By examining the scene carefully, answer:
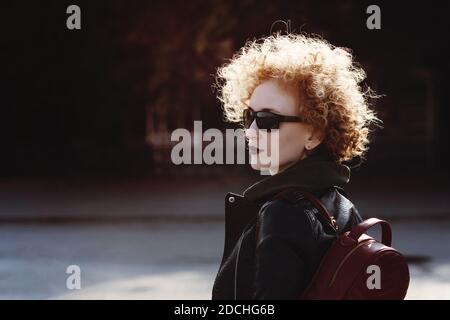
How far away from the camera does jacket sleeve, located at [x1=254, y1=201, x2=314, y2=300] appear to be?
1896mm

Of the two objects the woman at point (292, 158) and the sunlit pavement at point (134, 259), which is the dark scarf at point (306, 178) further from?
the sunlit pavement at point (134, 259)

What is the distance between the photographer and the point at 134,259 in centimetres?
1002

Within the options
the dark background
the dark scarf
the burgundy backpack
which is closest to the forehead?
the dark scarf

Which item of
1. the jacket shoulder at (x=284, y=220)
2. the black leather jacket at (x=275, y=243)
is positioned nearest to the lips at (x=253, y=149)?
the black leather jacket at (x=275, y=243)

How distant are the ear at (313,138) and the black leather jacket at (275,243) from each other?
8 cm

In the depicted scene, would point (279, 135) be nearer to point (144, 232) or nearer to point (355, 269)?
point (355, 269)

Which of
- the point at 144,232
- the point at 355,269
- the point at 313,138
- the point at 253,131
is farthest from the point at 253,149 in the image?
the point at 144,232

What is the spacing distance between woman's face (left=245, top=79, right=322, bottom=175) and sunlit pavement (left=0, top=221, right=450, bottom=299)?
5620 mm

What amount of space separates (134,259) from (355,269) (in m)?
8.22

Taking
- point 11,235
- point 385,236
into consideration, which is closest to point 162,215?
point 11,235

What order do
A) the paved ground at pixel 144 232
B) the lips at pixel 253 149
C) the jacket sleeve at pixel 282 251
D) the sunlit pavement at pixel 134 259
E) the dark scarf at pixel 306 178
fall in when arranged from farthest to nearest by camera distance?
the paved ground at pixel 144 232 < the sunlit pavement at pixel 134 259 < the lips at pixel 253 149 < the dark scarf at pixel 306 178 < the jacket sleeve at pixel 282 251

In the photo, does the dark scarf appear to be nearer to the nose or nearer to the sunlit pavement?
the nose

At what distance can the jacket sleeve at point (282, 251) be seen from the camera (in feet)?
6.22
